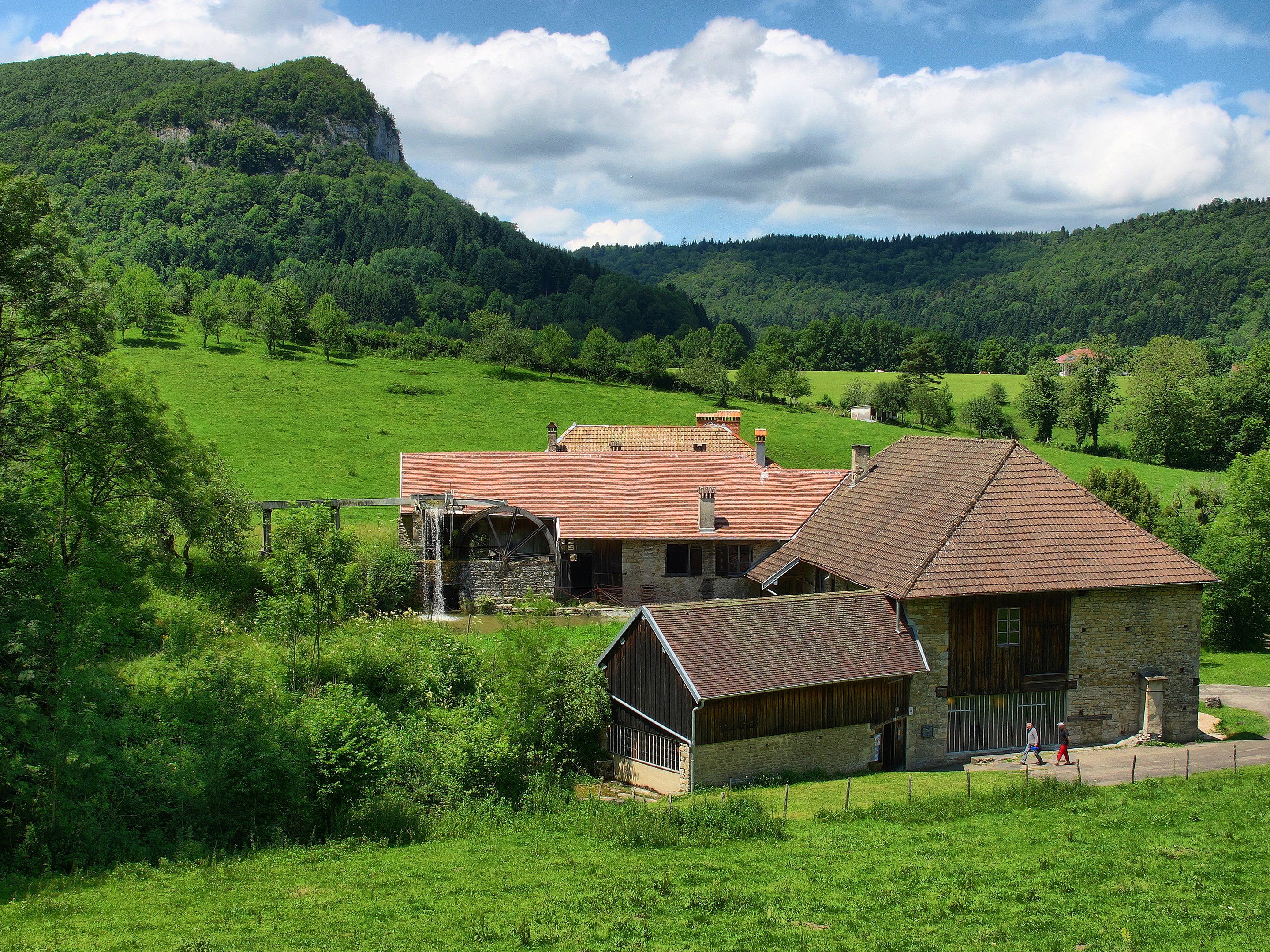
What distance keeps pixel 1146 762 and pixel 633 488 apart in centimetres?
2017

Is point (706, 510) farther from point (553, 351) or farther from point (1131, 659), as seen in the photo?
point (553, 351)

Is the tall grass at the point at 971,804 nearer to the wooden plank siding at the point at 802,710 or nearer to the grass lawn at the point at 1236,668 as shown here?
the wooden plank siding at the point at 802,710

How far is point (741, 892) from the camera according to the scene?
38.1 ft

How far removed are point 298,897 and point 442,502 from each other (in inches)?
844

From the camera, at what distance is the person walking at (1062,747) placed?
19531 mm

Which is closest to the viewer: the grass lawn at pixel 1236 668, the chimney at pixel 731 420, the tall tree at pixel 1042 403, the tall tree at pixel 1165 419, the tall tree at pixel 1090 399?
the grass lawn at pixel 1236 668

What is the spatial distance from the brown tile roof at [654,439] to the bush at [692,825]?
27866 mm

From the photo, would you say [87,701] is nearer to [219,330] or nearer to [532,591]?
[532,591]

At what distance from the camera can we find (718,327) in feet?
381

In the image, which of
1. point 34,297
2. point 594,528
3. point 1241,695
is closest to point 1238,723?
point 1241,695

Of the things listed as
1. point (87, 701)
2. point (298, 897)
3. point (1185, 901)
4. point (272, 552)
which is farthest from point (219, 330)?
point (1185, 901)

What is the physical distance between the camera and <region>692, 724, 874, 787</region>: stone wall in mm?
17984

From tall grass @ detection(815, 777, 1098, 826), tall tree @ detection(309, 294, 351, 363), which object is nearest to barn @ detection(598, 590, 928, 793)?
tall grass @ detection(815, 777, 1098, 826)

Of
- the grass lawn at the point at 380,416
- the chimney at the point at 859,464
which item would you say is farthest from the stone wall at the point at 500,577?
the chimney at the point at 859,464
